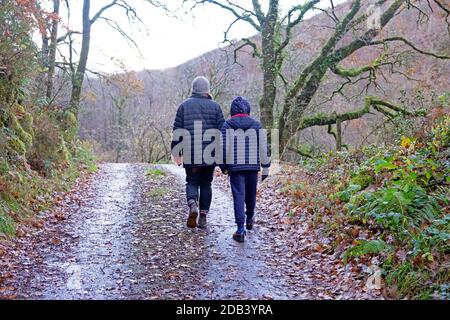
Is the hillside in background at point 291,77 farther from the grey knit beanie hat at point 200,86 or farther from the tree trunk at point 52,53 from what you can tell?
the grey knit beanie hat at point 200,86

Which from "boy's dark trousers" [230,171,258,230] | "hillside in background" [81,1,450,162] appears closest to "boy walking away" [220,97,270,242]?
"boy's dark trousers" [230,171,258,230]

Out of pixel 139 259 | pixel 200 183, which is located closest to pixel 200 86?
pixel 200 183

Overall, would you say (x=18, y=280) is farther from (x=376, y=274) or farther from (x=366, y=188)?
(x=366, y=188)

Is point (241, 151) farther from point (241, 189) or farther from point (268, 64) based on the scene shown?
point (268, 64)

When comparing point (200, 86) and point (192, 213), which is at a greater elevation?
point (200, 86)

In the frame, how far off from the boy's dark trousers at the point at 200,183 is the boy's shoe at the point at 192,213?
0.26 feet

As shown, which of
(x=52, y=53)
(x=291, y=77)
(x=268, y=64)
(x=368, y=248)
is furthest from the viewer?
(x=291, y=77)

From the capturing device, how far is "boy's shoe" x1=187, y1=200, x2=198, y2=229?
691 centimetres

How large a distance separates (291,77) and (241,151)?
594 inches

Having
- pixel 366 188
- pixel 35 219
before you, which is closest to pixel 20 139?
pixel 35 219

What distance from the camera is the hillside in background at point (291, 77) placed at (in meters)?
16.9

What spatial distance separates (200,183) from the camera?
7.04 metres

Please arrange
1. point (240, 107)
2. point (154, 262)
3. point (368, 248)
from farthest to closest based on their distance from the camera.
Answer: point (240, 107) → point (154, 262) → point (368, 248)

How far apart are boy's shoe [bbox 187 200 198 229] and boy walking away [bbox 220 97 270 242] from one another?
0.76 m
